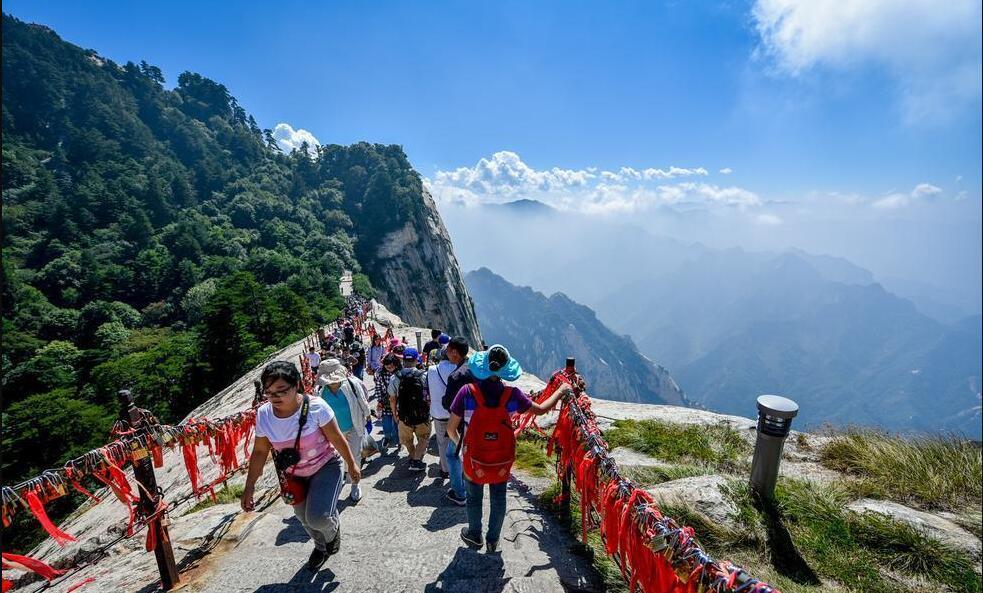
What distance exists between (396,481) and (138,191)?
9109 cm

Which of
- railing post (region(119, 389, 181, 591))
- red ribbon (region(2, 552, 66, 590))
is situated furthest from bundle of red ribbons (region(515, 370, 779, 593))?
red ribbon (region(2, 552, 66, 590))

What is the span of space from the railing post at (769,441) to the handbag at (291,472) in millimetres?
5844

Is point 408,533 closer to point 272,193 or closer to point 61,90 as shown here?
point 272,193

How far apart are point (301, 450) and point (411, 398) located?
8.12 ft

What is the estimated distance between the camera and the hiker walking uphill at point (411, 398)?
6668 mm

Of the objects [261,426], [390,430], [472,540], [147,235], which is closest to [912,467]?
[472,540]

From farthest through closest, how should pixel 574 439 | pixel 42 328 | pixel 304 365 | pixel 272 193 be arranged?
1. pixel 272 193
2. pixel 42 328
3. pixel 304 365
4. pixel 574 439

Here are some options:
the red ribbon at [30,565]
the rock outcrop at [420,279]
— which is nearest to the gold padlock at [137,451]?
the red ribbon at [30,565]

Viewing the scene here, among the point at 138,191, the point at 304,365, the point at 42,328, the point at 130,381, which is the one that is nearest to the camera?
the point at 304,365

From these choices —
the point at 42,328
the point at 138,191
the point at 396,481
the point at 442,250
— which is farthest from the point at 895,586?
the point at 138,191

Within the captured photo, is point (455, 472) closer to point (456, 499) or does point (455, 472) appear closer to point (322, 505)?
point (456, 499)

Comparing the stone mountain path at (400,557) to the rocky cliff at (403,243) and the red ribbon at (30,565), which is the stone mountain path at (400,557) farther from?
the rocky cliff at (403,243)

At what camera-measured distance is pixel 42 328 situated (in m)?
44.8

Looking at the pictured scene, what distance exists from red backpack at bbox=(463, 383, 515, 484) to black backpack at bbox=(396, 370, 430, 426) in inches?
91.4
